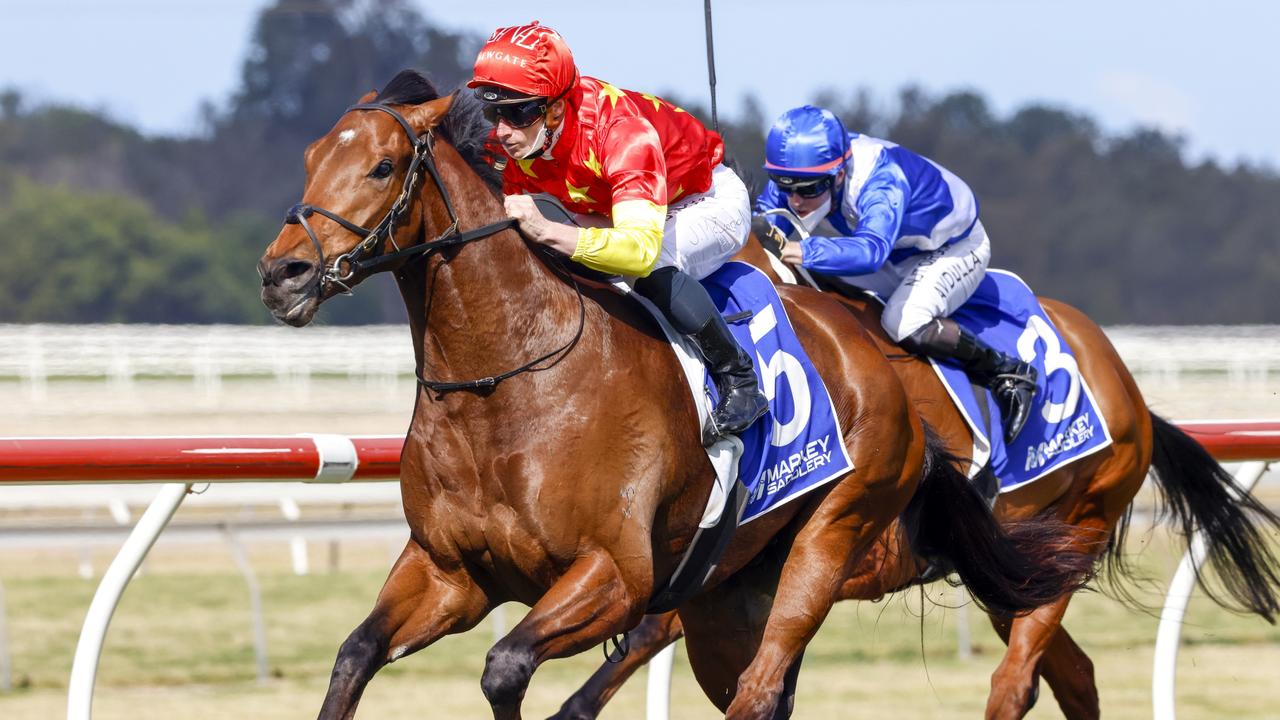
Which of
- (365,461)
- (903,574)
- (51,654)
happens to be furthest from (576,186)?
(51,654)

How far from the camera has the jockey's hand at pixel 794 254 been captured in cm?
469

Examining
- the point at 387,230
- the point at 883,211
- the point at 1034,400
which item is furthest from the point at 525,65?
the point at 1034,400

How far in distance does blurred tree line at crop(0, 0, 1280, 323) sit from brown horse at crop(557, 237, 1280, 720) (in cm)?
4203

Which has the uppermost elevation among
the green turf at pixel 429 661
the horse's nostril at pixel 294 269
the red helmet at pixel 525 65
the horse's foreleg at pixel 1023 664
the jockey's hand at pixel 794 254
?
the red helmet at pixel 525 65

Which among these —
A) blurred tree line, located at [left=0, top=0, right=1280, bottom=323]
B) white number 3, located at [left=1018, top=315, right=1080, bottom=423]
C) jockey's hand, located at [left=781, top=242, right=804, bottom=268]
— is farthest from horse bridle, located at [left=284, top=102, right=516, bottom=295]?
blurred tree line, located at [left=0, top=0, right=1280, bottom=323]

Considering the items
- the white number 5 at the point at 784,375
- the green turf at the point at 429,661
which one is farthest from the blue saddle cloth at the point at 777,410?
the green turf at the point at 429,661

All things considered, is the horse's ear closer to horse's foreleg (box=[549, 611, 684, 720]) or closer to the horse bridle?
the horse bridle

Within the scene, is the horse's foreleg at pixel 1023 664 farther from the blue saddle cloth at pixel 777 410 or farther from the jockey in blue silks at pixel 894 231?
the blue saddle cloth at pixel 777 410

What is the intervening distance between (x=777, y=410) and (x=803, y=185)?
1110 millimetres

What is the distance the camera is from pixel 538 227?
343 cm

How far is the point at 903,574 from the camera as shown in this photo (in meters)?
4.60

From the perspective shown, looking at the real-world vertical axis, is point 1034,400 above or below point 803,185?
below

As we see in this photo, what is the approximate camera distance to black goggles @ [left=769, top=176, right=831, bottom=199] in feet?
15.6

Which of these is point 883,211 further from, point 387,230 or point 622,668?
point 387,230
